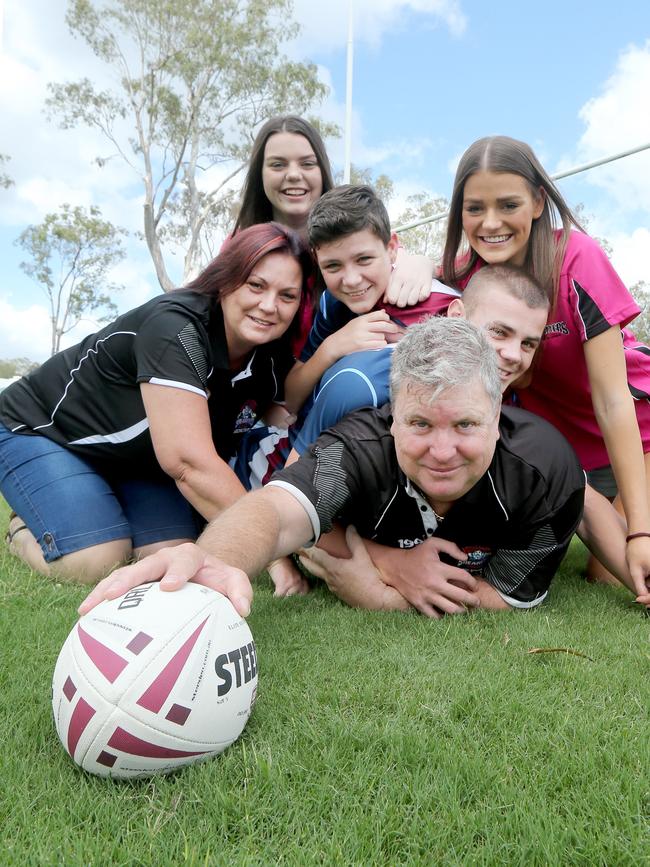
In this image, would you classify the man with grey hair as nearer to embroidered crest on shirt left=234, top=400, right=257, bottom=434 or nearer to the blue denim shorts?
embroidered crest on shirt left=234, top=400, right=257, bottom=434

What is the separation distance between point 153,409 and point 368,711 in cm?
203

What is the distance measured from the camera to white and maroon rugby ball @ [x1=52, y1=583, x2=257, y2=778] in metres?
1.99

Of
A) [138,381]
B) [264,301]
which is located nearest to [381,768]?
[138,381]

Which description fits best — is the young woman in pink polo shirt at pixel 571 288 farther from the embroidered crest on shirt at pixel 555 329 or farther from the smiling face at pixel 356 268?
the smiling face at pixel 356 268

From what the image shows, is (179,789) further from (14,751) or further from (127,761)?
(14,751)

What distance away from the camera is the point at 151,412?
12.4 feet

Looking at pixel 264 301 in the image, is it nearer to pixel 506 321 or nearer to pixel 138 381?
pixel 138 381

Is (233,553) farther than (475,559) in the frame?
No

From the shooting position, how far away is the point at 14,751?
6.88 ft

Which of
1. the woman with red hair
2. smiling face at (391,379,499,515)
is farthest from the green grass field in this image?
the woman with red hair

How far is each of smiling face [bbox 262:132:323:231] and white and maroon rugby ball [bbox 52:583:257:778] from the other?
13.3 ft

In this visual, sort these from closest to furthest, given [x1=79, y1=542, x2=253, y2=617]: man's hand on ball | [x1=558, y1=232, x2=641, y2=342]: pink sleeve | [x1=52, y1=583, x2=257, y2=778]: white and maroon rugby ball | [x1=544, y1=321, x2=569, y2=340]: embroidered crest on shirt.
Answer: [x1=52, y1=583, x2=257, y2=778]: white and maroon rugby ball → [x1=79, y1=542, x2=253, y2=617]: man's hand on ball → [x1=558, y1=232, x2=641, y2=342]: pink sleeve → [x1=544, y1=321, x2=569, y2=340]: embroidered crest on shirt

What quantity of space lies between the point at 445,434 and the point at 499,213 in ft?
5.68

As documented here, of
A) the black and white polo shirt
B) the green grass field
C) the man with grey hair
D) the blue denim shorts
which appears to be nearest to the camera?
the green grass field
